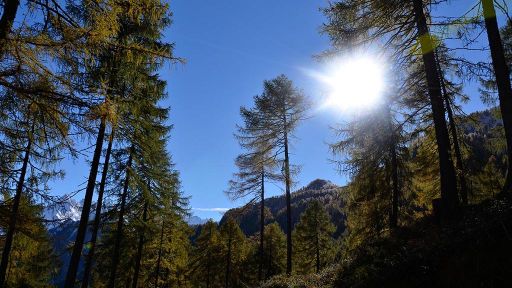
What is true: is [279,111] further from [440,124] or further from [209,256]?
[209,256]

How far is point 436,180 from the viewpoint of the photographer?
19.7 metres

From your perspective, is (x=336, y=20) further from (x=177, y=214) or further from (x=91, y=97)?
Answer: (x=177, y=214)

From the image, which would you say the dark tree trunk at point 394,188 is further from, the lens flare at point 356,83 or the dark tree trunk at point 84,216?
the dark tree trunk at point 84,216

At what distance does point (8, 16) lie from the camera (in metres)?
6.14

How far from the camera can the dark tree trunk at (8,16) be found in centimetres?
569

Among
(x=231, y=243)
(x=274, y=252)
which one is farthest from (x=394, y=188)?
(x=274, y=252)

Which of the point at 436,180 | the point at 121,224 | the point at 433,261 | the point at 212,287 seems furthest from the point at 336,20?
the point at 212,287

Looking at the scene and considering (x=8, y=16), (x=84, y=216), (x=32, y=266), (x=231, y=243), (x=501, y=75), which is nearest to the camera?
(x=8, y=16)

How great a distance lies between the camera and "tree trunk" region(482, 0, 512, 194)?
30.1 feet

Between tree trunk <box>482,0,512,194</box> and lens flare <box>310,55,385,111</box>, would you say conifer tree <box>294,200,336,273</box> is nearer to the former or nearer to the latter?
lens flare <box>310,55,385,111</box>

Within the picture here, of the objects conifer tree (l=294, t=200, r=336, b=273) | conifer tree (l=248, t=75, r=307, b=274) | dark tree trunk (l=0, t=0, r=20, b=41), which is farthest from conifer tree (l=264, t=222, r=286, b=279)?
dark tree trunk (l=0, t=0, r=20, b=41)

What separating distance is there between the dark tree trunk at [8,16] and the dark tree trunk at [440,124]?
10.2 m

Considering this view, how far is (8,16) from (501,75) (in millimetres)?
11049

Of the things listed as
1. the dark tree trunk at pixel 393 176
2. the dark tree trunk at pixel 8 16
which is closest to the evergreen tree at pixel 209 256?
the dark tree trunk at pixel 393 176
